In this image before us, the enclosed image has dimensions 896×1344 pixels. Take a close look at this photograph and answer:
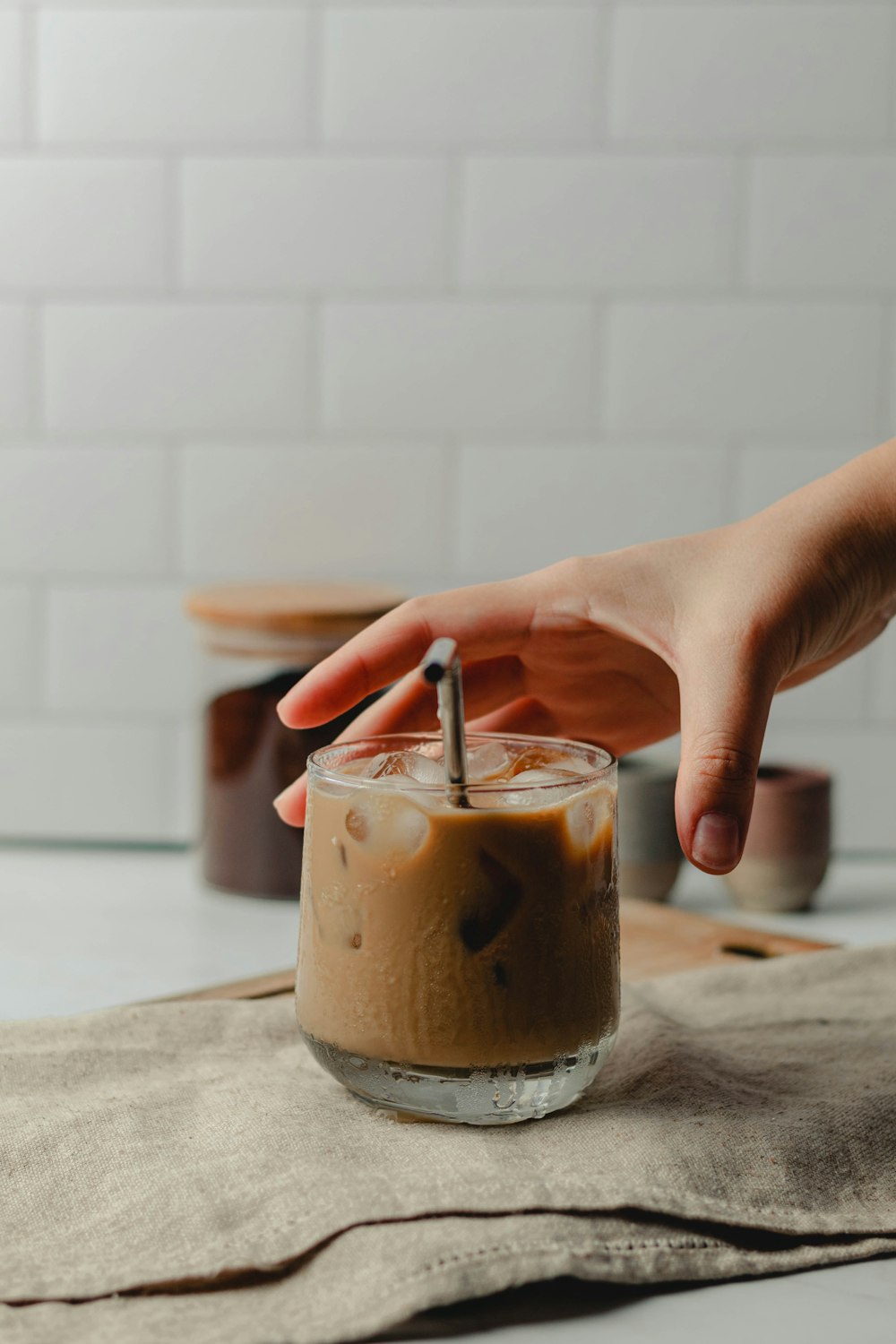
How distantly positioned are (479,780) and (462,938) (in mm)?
92

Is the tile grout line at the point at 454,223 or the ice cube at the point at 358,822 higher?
the tile grout line at the point at 454,223

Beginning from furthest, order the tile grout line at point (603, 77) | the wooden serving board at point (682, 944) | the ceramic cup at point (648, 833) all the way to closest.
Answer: the tile grout line at point (603, 77), the ceramic cup at point (648, 833), the wooden serving board at point (682, 944)

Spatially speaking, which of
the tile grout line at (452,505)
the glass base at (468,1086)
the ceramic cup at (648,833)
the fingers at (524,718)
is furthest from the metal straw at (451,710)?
the tile grout line at (452,505)

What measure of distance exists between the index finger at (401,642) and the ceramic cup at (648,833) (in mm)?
347

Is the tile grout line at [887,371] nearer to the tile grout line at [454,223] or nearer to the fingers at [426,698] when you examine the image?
the tile grout line at [454,223]

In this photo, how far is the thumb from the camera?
1.96 feet

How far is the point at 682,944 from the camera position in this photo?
0.97 m

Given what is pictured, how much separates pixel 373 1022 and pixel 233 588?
645 mm

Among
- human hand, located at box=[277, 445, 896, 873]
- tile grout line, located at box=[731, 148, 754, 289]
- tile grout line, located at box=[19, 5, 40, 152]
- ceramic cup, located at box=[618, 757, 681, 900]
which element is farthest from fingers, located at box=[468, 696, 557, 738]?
tile grout line, located at box=[19, 5, 40, 152]

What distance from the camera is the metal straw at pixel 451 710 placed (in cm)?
56

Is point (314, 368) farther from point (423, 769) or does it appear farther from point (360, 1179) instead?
point (360, 1179)

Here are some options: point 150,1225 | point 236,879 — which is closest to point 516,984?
point 150,1225

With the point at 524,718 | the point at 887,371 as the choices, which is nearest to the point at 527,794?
the point at 524,718

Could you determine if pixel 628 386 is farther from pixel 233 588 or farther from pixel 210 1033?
pixel 210 1033
